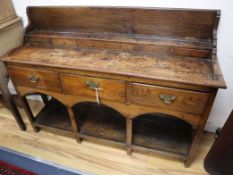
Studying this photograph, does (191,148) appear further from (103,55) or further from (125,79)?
(103,55)

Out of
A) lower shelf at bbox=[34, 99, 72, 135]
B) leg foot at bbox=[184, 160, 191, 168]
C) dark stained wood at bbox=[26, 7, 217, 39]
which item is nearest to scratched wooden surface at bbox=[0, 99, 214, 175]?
leg foot at bbox=[184, 160, 191, 168]

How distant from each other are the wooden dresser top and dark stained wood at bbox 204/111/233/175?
0.72ft

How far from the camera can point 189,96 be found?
1006mm

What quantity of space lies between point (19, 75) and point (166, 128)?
1.15m

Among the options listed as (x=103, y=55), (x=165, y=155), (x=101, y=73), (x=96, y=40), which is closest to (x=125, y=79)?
(x=101, y=73)

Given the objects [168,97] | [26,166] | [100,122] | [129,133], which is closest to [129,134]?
[129,133]

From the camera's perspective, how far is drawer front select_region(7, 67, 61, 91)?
1235mm

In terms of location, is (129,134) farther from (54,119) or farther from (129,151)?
(54,119)

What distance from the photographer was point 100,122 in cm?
Answer: 162

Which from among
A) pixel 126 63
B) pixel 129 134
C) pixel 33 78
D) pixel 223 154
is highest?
pixel 126 63

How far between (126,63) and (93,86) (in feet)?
0.78

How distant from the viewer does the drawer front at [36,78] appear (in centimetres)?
124

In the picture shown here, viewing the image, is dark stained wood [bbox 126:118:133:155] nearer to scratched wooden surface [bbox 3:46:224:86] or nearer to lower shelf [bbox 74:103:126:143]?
lower shelf [bbox 74:103:126:143]

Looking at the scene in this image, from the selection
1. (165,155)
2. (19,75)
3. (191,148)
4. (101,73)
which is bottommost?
(165,155)
